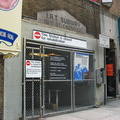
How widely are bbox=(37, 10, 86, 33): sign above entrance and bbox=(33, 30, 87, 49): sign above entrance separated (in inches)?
21.6

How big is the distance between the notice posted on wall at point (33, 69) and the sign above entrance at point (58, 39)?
39.5 inches

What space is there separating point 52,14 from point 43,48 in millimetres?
1783

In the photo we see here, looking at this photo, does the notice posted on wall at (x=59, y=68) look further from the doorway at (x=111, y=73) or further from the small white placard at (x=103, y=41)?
the doorway at (x=111, y=73)

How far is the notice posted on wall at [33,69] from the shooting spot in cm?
723

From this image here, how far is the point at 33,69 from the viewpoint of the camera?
24.1 ft

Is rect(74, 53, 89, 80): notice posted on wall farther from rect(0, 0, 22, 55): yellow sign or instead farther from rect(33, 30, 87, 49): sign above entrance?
rect(0, 0, 22, 55): yellow sign

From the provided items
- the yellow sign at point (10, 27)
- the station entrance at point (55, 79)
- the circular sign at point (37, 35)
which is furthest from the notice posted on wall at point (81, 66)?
the yellow sign at point (10, 27)

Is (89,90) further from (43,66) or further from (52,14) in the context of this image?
(52,14)

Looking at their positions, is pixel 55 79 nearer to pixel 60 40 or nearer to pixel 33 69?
pixel 33 69

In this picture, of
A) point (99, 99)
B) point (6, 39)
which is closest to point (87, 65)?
point (99, 99)

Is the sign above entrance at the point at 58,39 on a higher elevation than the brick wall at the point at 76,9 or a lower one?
lower

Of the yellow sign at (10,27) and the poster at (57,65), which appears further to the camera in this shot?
the poster at (57,65)

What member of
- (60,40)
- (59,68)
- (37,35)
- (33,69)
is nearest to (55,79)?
(59,68)

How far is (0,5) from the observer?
19.1 feet
